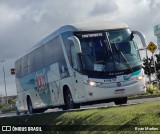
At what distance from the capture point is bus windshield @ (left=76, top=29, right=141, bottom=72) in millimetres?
19281

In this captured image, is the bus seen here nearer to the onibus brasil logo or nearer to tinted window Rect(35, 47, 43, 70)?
the onibus brasil logo

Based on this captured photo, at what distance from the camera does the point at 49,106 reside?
2477 cm

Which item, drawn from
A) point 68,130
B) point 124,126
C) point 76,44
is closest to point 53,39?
point 76,44

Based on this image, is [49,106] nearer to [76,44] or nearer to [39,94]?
[39,94]

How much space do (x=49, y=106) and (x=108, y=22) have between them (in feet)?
20.3

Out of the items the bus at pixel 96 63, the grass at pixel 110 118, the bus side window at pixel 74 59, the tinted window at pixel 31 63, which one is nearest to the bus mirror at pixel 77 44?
the bus at pixel 96 63

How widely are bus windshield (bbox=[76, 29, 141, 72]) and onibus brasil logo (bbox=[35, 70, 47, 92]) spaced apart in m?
5.40

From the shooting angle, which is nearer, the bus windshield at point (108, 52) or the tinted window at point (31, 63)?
the bus windshield at point (108, 52)

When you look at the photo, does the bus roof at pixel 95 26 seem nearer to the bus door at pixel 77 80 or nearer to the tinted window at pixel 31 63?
the bus door at pixel 77 80

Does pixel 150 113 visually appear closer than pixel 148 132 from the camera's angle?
No

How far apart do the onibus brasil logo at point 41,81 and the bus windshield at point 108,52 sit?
5.40 metres

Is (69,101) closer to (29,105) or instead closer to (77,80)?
(77,80)

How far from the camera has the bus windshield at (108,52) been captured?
19.3m

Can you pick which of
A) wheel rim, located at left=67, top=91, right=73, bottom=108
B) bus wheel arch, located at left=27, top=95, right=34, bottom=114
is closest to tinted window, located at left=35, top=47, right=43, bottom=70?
bus wheel arch, located at left=27, top=95, right=34, bottom=114
